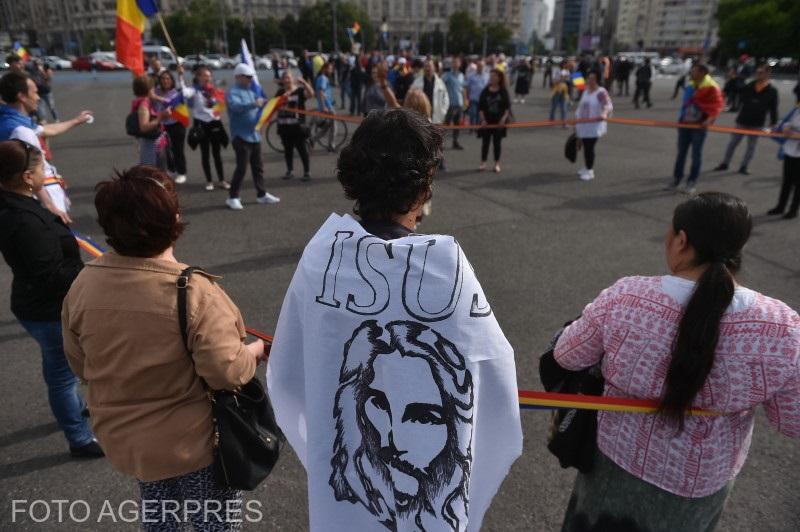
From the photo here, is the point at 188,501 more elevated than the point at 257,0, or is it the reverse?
the point at 257,0

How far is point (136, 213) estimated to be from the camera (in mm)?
1581

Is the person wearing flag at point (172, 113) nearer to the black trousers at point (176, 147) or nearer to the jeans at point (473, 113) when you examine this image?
the black trousers at point (176, 147)

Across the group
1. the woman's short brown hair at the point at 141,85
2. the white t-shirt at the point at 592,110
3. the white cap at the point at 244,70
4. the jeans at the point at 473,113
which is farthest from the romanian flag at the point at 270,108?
the jeans at the point at 473,113

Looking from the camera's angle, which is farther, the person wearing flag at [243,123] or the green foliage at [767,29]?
the green foliage at [767,29]

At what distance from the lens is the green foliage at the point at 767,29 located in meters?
50.6

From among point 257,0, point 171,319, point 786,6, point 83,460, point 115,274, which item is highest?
point 257,0

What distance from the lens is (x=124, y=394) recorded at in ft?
5.50

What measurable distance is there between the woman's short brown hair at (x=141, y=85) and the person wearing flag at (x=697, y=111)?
759 centimetres

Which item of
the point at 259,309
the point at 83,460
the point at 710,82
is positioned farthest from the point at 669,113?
the point at 83,460

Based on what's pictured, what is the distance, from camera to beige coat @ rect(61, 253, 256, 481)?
1.59 metres

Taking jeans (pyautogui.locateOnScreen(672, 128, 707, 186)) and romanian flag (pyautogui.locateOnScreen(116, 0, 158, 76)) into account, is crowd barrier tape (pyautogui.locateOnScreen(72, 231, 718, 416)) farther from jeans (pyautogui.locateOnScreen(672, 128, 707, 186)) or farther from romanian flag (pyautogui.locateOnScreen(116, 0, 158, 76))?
jeans (pyautogui.locateOnScreen(672, 128, 707, 186))

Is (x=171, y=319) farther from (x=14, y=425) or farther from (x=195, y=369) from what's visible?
(x=14, y=425)

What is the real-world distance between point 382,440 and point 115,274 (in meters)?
0.96

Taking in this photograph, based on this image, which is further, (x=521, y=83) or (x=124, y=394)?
(x=521, y=83)
